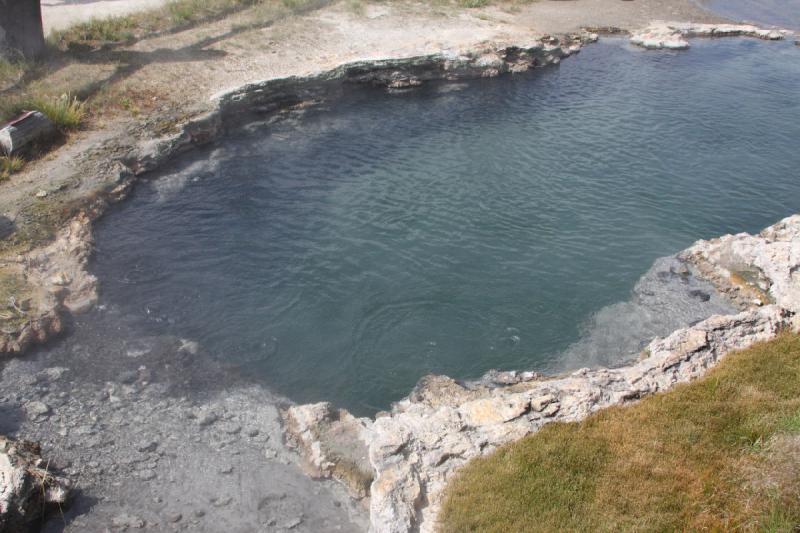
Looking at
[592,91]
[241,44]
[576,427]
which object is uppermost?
[241,44]

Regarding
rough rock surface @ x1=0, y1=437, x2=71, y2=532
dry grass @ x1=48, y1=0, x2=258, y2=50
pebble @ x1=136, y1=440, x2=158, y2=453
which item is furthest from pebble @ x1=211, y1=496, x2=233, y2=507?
dry grass @ x1=48, y1=0, x2=258, y2=50

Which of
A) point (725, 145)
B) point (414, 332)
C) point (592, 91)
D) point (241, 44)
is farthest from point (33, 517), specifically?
point (592, 91)

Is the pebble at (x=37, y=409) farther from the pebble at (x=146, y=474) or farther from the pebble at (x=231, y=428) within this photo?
the pebble at (x=231, y=428)

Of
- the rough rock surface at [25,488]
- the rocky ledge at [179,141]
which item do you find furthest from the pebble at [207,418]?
the rocky ledge at [179,141]

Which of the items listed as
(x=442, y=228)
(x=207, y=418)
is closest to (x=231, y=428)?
(x=207, y=418)

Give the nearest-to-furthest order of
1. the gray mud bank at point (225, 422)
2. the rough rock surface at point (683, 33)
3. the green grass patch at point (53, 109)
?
the gray mud bank at point (225, 422)
the green grass patch at point (53, 109)
the rough rock surface at point (683, 33)

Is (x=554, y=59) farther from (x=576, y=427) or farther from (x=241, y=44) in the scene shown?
(x=576, y=427)
